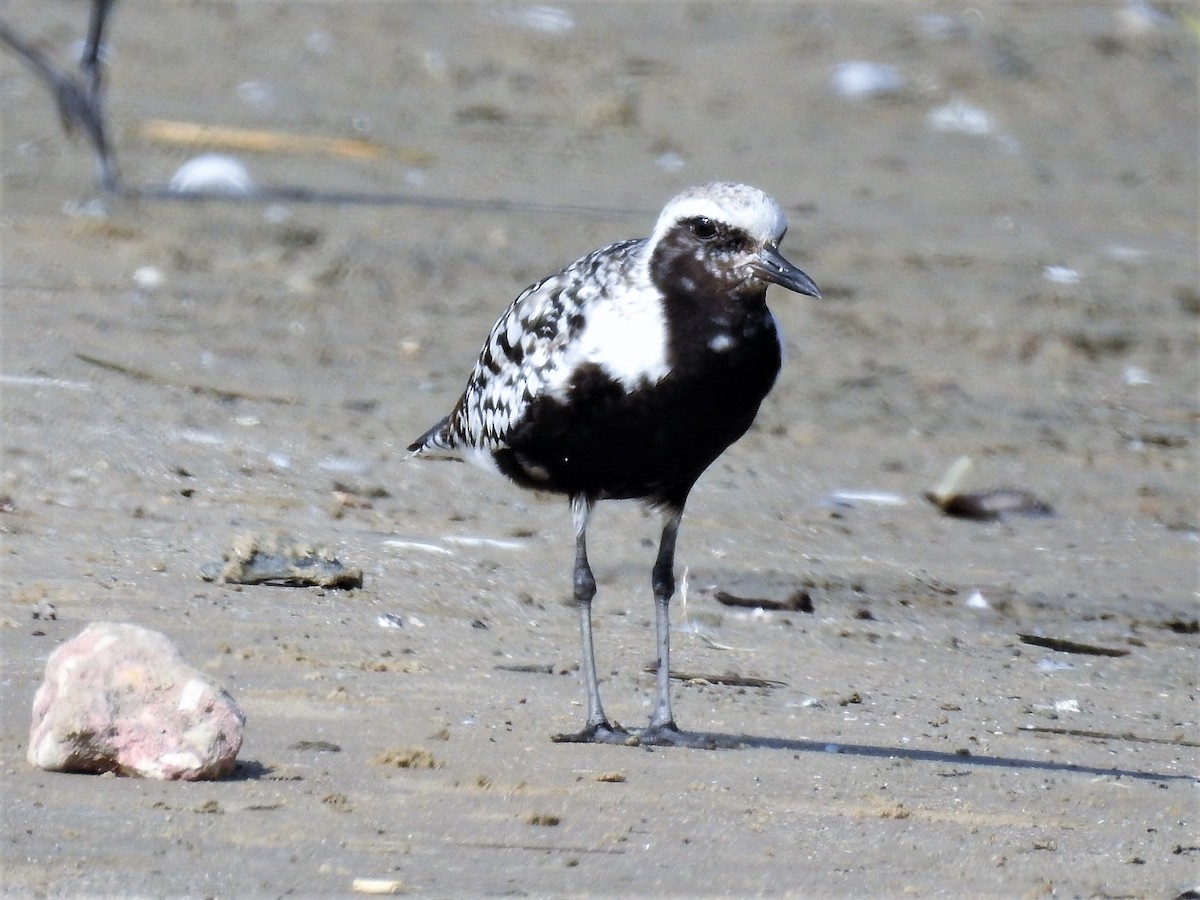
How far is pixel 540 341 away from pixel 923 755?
4.24 ft

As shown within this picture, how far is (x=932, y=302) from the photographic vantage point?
33.2 feet

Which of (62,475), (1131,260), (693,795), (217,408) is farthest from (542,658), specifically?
(1131,260)

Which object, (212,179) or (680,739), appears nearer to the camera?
(680,739)

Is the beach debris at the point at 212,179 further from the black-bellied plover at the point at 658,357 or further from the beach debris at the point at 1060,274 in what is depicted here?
the black-bellied plover at the point at 658,357

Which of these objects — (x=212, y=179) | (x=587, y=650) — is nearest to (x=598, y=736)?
(x=587, y=650)

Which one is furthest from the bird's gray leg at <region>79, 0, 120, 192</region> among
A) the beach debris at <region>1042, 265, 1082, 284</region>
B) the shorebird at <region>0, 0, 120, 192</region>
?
the beach debris at <region>1042, 265, 1082, 284</region>

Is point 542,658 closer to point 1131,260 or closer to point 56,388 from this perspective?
point 56,388

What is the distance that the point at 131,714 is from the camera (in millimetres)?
3902

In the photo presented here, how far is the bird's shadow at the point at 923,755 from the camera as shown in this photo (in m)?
4.64

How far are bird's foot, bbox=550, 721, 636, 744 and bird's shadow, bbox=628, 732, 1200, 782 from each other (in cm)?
7

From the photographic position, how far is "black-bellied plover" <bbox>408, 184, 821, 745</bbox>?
463 centimetres

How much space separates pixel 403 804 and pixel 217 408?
3.47 meters

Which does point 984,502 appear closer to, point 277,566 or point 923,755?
point 923,755

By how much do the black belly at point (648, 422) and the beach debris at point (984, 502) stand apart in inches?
100
